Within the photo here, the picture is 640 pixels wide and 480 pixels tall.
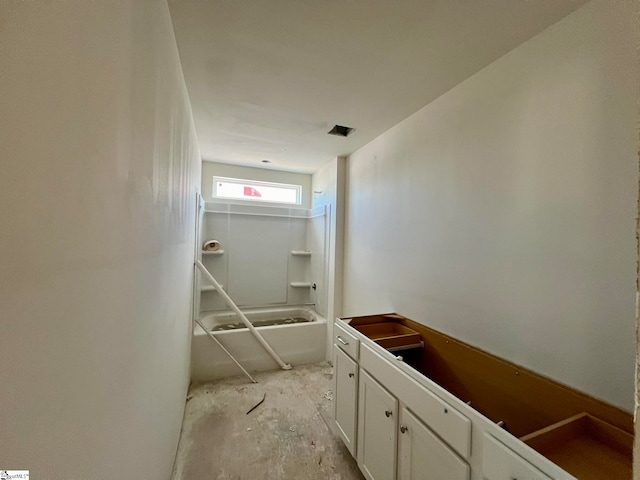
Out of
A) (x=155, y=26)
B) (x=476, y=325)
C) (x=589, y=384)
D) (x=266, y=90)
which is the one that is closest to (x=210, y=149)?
(x=266, y=90)

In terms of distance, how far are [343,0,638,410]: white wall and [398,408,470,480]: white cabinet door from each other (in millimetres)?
639

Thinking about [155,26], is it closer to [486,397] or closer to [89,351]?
[89,351]

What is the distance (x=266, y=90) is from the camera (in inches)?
70.7

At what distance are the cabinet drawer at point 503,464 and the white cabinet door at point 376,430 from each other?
48 centimetres

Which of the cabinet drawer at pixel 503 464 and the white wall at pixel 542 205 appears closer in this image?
the cabinet drawer at pixel 503 464

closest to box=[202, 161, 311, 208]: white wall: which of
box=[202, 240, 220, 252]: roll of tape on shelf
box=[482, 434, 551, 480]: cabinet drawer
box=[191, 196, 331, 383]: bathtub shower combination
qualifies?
box=[191, 196, 331, 383]: bathtub shower combination

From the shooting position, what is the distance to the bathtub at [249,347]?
2.73m

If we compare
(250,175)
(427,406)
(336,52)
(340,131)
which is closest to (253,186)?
(250,175)

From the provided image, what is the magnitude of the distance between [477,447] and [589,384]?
1.98 ft

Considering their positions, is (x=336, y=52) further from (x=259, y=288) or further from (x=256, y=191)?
(x=259, y=288)

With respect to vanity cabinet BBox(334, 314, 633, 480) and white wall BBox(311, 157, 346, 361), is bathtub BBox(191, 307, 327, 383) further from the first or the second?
vanity cabinet BBox(334, 314, 633, 480)

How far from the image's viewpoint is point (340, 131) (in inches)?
96.7

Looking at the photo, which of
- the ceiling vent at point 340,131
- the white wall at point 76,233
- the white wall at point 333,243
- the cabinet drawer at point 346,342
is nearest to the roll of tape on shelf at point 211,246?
the white wall at point 333,243

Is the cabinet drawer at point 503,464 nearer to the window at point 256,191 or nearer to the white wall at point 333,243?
the white wall at point 333,243
